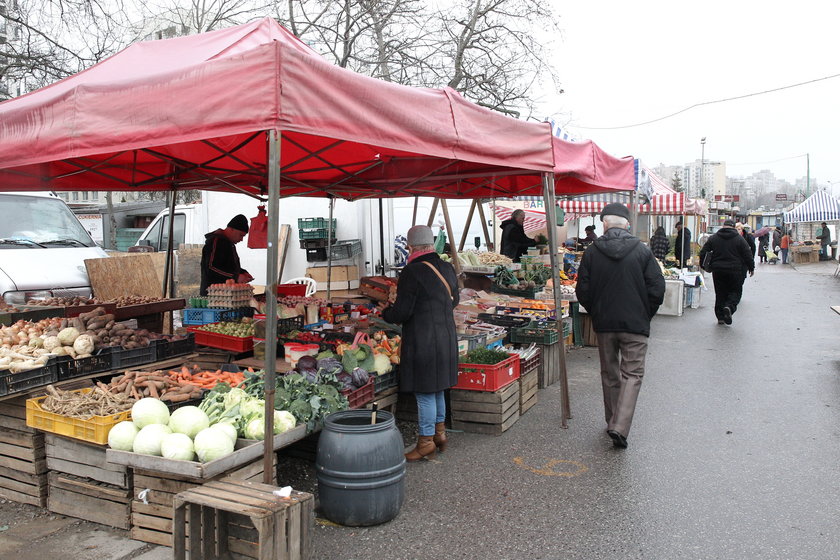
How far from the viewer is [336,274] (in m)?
13.0

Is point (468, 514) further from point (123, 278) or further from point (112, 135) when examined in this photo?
point (123, 278)

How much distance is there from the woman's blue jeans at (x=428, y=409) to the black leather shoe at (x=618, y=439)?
1.58 metres

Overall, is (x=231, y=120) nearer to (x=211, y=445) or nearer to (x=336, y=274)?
(x=211, y=445)

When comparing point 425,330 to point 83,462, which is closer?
point 83,462

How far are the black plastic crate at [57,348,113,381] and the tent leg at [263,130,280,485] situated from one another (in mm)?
2053

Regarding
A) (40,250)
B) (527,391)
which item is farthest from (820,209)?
(40,250)

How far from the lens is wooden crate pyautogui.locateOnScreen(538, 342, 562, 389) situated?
842cm

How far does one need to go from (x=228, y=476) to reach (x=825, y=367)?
9.09m

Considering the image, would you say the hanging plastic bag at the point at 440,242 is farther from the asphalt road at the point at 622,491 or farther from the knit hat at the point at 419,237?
the knit hat at the point at 419,237

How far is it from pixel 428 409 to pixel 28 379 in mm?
3070

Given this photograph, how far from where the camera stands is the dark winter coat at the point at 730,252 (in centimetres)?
1339

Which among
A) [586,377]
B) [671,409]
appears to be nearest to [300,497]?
[671,409]

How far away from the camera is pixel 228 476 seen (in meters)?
3.94

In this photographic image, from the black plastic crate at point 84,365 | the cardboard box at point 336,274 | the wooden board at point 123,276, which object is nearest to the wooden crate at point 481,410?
the black plastic crate at point 84,365
